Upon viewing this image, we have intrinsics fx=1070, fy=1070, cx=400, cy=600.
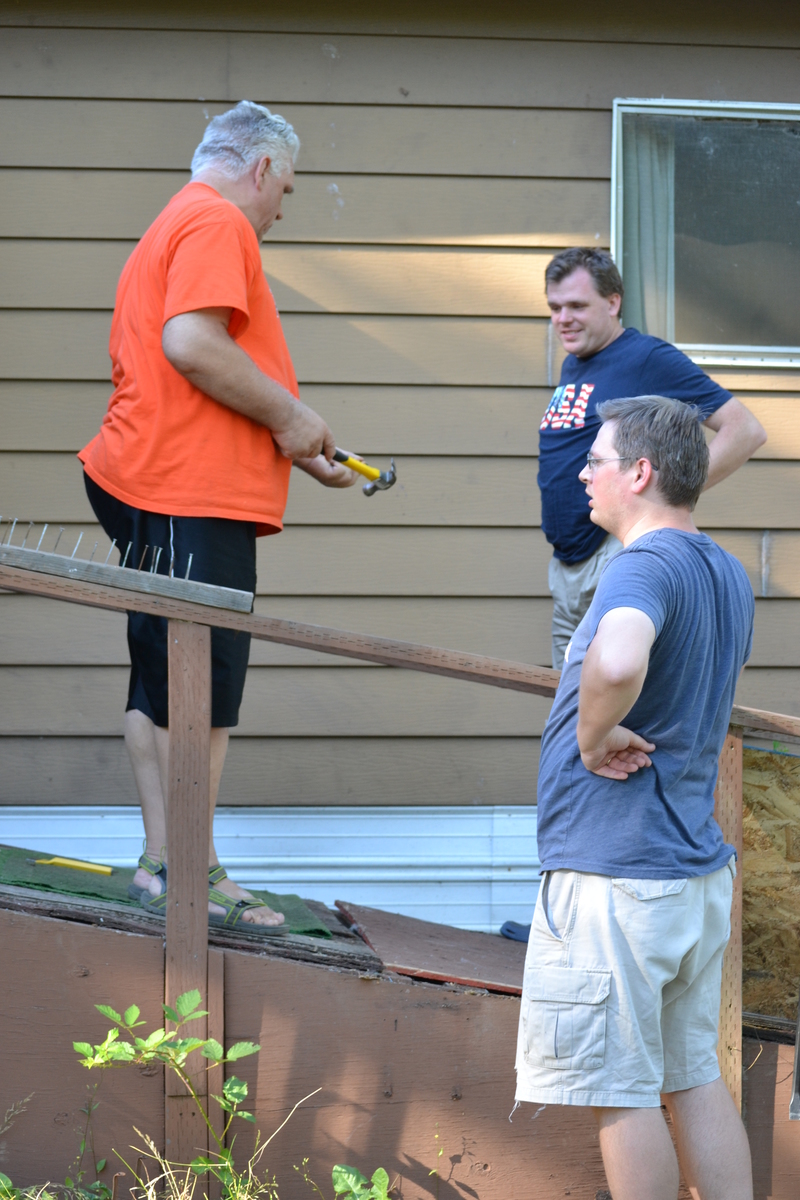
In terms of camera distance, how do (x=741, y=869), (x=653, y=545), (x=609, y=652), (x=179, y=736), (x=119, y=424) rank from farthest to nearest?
(x=119, y=424), (x=741, y=869), (x=179, y=736), (x=653, y=545), (x=609, y=652)

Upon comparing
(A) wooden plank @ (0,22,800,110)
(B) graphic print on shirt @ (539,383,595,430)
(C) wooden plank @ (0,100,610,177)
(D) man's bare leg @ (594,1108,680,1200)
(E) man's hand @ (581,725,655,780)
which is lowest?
(D) man's bare leg @ (594,1108,680,1200)

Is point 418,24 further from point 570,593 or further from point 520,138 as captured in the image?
point 570,593

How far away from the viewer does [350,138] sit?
339 cm

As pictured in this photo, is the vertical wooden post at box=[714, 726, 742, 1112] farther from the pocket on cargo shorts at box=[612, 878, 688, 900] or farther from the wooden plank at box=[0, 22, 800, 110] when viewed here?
the wooden plank at box=[0, 22, 800, 110]

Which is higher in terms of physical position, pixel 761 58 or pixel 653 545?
pixel 761 58

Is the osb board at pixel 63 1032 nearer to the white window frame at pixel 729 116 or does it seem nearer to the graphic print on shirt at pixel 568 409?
the graphic print on shirt at pixel 568 409

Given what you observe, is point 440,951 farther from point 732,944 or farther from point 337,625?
point 337,625

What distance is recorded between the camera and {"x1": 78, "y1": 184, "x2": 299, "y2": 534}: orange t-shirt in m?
2.20

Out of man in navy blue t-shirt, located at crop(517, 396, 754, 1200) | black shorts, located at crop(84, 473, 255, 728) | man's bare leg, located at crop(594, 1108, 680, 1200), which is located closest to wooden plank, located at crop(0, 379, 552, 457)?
black shorts, located at crop(84, 473, 255, 728)

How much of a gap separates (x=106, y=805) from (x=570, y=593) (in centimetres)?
165

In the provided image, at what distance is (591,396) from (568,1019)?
5.11 feet

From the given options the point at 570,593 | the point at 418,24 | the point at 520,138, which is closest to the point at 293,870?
the point at 570,593

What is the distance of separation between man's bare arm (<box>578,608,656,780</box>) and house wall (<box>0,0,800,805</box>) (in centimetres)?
182

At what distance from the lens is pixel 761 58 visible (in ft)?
11.5
